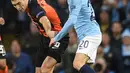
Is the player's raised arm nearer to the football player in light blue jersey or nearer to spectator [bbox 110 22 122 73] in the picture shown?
the football player in light blue jersey

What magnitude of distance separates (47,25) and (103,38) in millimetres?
4890

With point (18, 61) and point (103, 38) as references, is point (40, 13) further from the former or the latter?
point (103, 38)

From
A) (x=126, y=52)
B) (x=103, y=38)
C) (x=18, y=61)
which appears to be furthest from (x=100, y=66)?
(x=18, y=61)

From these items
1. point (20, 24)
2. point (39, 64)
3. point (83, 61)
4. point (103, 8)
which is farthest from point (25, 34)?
point (83, 61)

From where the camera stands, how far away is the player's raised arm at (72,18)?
352 inches

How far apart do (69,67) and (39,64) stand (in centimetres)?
283

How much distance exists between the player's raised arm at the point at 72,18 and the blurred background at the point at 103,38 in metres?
3.59

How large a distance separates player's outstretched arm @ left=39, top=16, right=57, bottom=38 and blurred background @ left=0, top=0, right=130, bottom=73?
327 centimetres

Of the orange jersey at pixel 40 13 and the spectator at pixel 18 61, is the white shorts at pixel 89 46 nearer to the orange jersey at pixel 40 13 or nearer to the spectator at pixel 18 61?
the orange jersey at pixel 40 13

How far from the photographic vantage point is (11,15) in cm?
1630

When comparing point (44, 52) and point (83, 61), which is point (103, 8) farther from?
point (83, 61)

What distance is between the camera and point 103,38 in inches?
562

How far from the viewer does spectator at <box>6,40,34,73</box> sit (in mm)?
13523

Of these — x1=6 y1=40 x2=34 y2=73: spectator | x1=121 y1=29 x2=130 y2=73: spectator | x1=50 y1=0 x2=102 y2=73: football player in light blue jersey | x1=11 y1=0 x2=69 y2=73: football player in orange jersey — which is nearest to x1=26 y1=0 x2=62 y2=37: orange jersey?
x1=11 y1=0 x2=69 y2=73: football player in orange jersey
